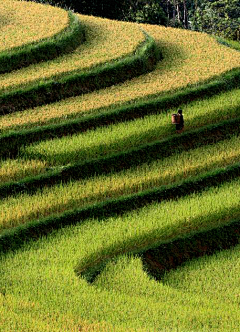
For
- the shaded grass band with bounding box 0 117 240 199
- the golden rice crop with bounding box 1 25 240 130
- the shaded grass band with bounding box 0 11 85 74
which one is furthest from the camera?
the shaded grass band with bounding box 0 11 85 74

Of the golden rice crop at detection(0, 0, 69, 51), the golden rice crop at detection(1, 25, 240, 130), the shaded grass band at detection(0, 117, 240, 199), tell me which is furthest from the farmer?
the golden rice crop at detection(0, 0, 69, 51)

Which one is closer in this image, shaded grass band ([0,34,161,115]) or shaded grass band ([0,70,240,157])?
shaded grass band ([0,70,240,157])

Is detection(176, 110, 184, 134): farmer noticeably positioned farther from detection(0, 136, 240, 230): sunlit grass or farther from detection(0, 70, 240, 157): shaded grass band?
detection(0, 70, 240, 157): shaded grass band

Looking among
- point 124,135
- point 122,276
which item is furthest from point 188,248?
point 124,135

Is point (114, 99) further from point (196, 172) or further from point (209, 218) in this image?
point (209, 218)

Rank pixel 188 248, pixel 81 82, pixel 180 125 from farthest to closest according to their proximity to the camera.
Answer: pixel 81 82, pixel 180 125, pixel 188 248

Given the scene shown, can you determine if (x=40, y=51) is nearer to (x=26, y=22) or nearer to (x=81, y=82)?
(x=81, y=82)
